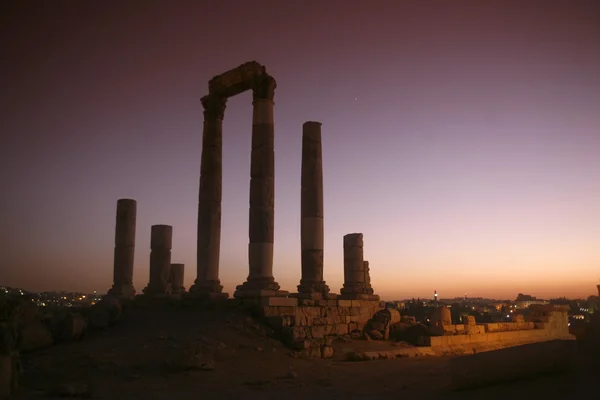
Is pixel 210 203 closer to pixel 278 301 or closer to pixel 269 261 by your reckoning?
pixel 269 261

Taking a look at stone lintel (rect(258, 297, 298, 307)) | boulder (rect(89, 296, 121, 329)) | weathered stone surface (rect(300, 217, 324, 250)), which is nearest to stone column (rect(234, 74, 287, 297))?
stone lintel (rect(258, 297, 298, 307))

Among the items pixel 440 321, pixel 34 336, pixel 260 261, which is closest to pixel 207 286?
pixel 260 261

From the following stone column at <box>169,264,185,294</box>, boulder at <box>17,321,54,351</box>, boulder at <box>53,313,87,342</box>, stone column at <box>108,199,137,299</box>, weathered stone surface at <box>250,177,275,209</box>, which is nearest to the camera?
boulder at <box>17,321,54,351</box>

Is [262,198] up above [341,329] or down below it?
above

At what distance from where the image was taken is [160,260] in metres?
26.0

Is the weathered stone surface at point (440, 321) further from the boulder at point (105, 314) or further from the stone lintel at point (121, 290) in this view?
the stone lintel at point (121, 290)

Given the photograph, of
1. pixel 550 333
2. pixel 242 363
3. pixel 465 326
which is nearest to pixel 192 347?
pixel 242 363

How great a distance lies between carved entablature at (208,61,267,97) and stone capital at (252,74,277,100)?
270mm

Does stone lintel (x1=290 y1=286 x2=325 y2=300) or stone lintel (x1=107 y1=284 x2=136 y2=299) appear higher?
stone lintel (x1=107 y1=284 x2=136 y2=299)

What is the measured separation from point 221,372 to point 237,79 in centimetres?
1405

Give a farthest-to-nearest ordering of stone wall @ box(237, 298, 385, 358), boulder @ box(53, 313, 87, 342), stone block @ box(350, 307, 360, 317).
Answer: stone block @ box(350, 307, 360, 317), stone wall @ box(237, 298, 385, 358), boulder @ box(53, 313, 87, 342)

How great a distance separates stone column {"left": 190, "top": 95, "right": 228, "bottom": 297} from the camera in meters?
22.4

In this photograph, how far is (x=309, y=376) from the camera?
13023 mm

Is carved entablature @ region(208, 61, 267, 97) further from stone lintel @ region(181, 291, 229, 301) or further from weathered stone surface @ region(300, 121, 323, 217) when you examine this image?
stone lintel @ region(181, 291, 229, 301)
